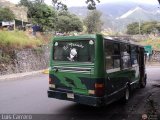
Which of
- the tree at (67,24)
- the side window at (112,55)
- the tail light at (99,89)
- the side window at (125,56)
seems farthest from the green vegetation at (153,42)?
the tail light at (99,89)

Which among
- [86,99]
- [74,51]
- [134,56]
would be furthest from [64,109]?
[134,56]

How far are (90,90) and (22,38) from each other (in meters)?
25.7

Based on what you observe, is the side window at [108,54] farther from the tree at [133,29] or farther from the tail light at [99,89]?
the tree at [133,29]

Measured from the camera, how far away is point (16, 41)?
3269 cm

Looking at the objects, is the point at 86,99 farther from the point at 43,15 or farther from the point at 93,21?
the point at 93,21

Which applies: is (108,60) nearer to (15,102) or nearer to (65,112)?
(65,112)

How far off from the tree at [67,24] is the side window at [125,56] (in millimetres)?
52758

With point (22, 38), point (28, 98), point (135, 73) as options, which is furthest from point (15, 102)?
point (22, 38)

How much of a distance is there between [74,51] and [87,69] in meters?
0.85

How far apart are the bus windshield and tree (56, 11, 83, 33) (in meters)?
54.8

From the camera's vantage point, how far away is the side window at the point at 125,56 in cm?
1269

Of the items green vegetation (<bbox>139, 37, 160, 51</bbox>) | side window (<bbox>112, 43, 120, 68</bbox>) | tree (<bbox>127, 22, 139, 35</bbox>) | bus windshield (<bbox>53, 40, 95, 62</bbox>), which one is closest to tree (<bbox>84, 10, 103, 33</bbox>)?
green vegetation (<bbox>139, 37, 160, 51</bbox>)

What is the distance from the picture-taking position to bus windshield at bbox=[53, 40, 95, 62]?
10703 millimetres

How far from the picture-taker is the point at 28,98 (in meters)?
14.1
